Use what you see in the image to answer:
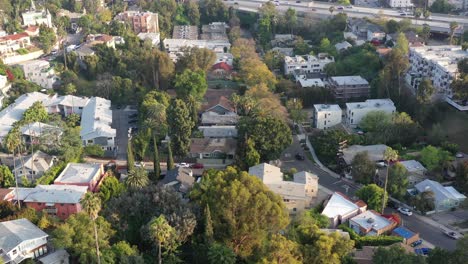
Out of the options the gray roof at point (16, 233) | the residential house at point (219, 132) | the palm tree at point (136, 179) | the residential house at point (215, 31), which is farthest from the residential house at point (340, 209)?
the residential house at point (215, 31)

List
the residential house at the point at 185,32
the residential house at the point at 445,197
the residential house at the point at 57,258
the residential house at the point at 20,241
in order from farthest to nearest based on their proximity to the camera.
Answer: the residential house at the point at 185,32
the residential house at the point at 445,197
the residential house at the point at 57,258
the residential house at the point at 20,241

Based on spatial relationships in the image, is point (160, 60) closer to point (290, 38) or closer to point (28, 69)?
point (28, 69)

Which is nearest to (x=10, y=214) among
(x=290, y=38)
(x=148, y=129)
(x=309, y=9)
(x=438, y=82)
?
(x=148, y=129)

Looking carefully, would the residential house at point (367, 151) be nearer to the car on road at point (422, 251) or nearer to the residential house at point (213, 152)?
the residential house at point (213, 152)

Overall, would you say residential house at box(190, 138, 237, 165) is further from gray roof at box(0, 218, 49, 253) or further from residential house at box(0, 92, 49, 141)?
residential house at box(0, 92, 49, 141)

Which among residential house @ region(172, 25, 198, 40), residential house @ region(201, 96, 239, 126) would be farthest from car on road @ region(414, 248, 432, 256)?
residential house @ region(172, 25, 198, 40)
